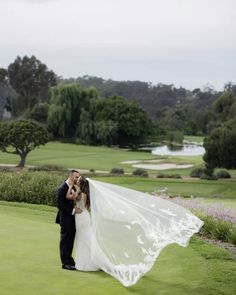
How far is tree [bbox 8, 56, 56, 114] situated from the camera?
13525cm

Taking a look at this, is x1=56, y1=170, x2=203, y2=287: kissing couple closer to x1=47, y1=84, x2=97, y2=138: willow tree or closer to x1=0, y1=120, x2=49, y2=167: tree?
x1=0, y1=120, x2=49, y2=167: tree

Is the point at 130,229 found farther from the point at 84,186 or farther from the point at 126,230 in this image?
the point at 84,186

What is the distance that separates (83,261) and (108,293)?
140 cm

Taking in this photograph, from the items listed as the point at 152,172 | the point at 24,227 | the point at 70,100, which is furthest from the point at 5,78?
the point at 24,227

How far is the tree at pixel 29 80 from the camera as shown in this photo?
135250mm

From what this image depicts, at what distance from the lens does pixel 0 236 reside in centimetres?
1322

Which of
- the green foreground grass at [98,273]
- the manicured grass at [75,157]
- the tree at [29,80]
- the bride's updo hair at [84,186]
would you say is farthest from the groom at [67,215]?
the tree at [29,80]

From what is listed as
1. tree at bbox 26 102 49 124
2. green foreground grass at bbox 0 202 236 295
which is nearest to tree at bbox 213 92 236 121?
tree at bbox 26 102 49 124

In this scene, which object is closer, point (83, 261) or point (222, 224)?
point (83, 261)

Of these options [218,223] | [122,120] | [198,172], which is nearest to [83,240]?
[218,223]

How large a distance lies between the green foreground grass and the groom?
25 centimetres

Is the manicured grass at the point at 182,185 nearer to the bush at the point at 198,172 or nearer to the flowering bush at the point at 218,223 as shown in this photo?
the bush at the point at 198,172

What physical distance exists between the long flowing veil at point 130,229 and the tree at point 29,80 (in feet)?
408

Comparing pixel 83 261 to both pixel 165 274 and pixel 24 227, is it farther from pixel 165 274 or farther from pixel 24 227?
pixel 24 227
